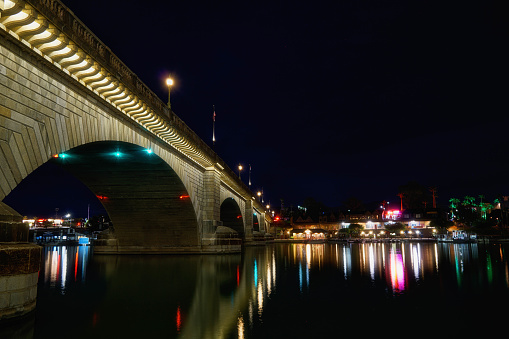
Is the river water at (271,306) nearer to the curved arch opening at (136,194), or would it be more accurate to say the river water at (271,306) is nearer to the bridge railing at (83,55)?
the curved arch opening at (136,194)

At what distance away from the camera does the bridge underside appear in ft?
79.2

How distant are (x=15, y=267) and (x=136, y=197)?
2432 cm

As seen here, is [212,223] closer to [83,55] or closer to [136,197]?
[136,197]

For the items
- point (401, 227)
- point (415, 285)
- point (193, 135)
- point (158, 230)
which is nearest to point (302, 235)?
point (401, 227)

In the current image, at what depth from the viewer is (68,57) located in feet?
43.6

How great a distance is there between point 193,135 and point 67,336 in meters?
21.2

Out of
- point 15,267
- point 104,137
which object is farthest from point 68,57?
point 15,267

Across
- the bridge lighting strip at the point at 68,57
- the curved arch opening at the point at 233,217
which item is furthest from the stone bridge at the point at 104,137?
the curved arch opening at the point at 233,217

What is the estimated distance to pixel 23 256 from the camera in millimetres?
9266

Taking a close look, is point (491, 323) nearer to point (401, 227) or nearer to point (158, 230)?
point (158, 230)

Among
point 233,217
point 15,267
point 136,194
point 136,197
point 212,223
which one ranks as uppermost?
point 136,194

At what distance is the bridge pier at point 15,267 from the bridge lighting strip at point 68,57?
525 centimetres

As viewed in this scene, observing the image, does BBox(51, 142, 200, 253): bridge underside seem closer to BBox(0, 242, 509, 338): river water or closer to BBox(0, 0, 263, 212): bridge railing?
BBox(0, 0, 263, 212): bridge railing

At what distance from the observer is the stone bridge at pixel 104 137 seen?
11492mm
